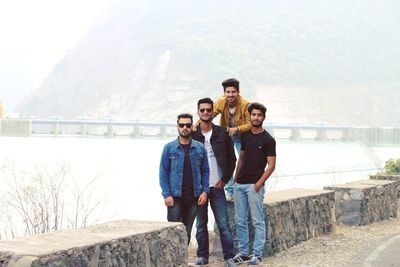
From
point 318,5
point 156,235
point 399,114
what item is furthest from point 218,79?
point 156,235

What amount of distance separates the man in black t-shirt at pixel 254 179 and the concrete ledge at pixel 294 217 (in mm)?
455

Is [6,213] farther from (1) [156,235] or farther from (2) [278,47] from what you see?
(2) [278,47]

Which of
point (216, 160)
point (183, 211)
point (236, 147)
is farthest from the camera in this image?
point (236, 147)

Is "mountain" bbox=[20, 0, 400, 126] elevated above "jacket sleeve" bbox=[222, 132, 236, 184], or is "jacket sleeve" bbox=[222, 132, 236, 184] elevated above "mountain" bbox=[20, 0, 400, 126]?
"mountain" bbox=[20, 0, 400, 126]

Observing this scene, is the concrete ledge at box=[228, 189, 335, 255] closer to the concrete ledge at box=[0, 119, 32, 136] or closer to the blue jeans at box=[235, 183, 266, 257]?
the blue jeans at box=[235, 183, 266, 257]

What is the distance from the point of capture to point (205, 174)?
6105 mm

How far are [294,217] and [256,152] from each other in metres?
2.05

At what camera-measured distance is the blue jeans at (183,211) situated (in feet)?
20.1

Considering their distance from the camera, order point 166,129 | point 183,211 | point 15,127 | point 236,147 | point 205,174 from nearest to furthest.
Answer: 1. point 205,174
2. point 183,211
3. point 236,147
4. point 15,127
5. point 166,129

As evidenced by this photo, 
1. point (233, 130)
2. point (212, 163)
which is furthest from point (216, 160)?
point (233, 130)

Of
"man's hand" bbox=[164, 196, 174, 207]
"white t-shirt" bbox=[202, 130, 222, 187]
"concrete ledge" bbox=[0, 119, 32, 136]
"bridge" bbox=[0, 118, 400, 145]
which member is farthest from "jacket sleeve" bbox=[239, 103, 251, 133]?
"concrete ledge" bbox=[0, 119, 32, 136]

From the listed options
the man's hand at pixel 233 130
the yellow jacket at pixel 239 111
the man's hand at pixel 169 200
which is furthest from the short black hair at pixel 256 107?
the man's hand at pixel 169 200

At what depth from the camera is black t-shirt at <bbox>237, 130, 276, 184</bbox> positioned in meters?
6.67

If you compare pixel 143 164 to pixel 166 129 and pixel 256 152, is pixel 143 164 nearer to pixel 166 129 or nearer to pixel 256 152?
pixel 166 129
